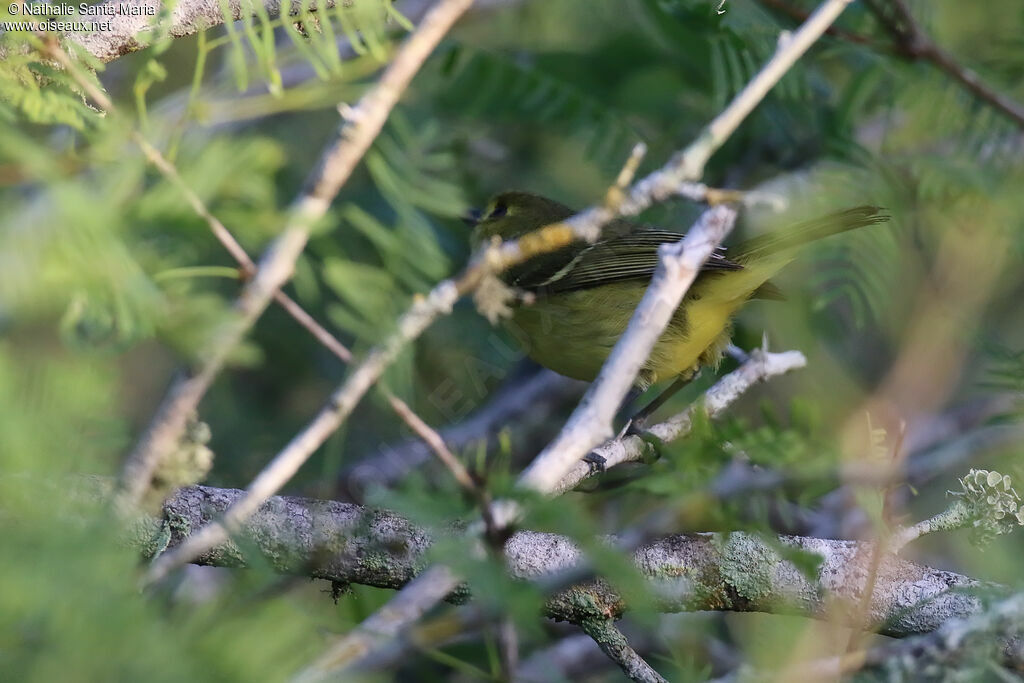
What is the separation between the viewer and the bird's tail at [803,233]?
9.66 ft

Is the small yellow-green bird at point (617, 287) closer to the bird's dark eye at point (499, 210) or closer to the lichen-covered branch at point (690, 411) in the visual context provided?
the bird's dark eye at point (499, 210)

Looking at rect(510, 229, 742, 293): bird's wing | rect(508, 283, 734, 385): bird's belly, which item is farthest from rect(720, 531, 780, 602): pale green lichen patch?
rect(510, 229, 742, 293): bird's wing

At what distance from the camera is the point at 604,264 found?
410 centimetres

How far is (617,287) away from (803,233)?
110 cm

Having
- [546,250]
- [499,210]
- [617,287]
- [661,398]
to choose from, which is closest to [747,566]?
[546,250]

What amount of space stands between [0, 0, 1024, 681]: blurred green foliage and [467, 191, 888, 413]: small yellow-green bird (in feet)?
0.73

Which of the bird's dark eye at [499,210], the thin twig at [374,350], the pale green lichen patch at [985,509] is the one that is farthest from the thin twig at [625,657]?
the bird's dark eye at [499,210]

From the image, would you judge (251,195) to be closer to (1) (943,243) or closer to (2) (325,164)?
(2) (325,164)

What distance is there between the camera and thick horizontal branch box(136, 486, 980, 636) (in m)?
2.15

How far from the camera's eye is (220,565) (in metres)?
2.15

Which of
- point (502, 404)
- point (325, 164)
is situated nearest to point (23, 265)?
point (325, 164)

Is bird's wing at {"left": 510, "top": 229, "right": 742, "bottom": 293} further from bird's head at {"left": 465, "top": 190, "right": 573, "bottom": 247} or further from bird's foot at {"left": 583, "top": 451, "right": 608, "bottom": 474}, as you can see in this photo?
bird's foot at {"left": 583, "top": 451, "right": 608, "bottom": 474}

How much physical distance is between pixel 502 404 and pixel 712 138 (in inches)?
118

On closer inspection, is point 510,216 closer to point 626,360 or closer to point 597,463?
point 597,463
